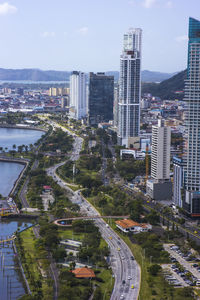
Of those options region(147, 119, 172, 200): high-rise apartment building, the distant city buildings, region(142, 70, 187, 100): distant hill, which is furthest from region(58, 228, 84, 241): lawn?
the distant city buildings

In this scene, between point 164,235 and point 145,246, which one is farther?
point 164,235

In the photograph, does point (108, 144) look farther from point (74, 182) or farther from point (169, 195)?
point (169, 195)

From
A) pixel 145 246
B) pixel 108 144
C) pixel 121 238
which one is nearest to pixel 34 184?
pixel 121 238

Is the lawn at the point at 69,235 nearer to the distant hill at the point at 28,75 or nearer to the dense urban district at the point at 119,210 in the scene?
the dense urban district at the point at 119,210

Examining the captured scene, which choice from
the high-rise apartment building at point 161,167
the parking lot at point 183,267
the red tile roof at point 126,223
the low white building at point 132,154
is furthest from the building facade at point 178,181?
the low white building at point 132,154

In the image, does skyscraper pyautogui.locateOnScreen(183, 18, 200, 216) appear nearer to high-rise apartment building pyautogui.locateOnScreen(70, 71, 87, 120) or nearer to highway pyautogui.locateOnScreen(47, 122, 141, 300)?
highway pyautogui.locateOnScreen(47, 122, 141, 300)

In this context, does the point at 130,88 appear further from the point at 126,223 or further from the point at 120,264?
the point at 120,264
